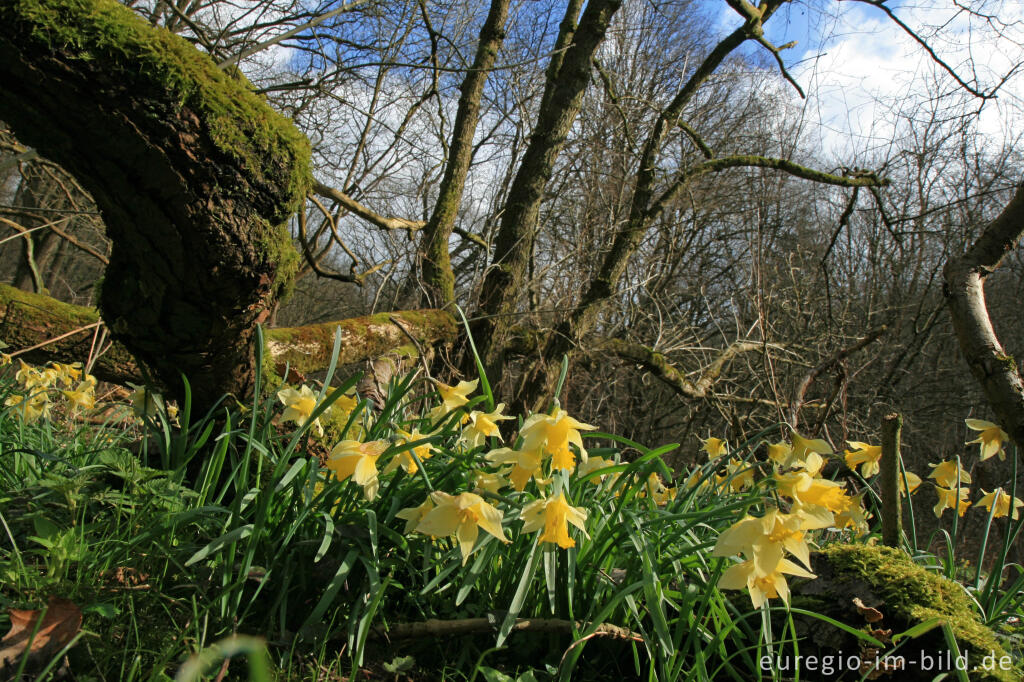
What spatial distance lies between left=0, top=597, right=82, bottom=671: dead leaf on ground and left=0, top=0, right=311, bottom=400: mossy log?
0.74 m

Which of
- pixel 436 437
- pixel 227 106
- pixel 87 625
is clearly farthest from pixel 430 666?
pixel 227 106

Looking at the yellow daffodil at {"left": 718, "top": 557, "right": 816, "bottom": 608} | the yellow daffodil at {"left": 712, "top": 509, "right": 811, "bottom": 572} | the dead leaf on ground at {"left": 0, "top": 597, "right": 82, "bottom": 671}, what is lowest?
the dead leaf on ground at {"left": 0, "top": 597, "right": 82, "bottom": 671}

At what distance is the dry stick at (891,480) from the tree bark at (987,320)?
233 millimetres

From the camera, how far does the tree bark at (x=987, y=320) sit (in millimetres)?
1603

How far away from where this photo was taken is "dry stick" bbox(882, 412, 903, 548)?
1.70m

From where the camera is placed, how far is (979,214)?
7.41 m

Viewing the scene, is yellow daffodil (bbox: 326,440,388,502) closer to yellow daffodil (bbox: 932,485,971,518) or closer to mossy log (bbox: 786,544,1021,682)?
mossy log (bbox: 786,544,1021,682)

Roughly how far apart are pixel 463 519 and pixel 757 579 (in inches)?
23.4

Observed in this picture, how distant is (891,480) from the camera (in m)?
1.70

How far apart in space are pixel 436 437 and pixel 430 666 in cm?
52

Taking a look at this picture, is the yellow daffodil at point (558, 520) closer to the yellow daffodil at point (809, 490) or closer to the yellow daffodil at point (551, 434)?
the yellow daffodil at point (551, 434)

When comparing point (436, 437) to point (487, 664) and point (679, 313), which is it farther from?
point (679, 313)

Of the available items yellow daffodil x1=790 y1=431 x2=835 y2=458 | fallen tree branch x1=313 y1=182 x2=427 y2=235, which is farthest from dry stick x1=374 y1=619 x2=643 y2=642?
fallen tree branch x1=313 y1=182 x2=427 y2=235

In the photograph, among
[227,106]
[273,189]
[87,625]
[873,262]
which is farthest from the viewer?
[873,262]
